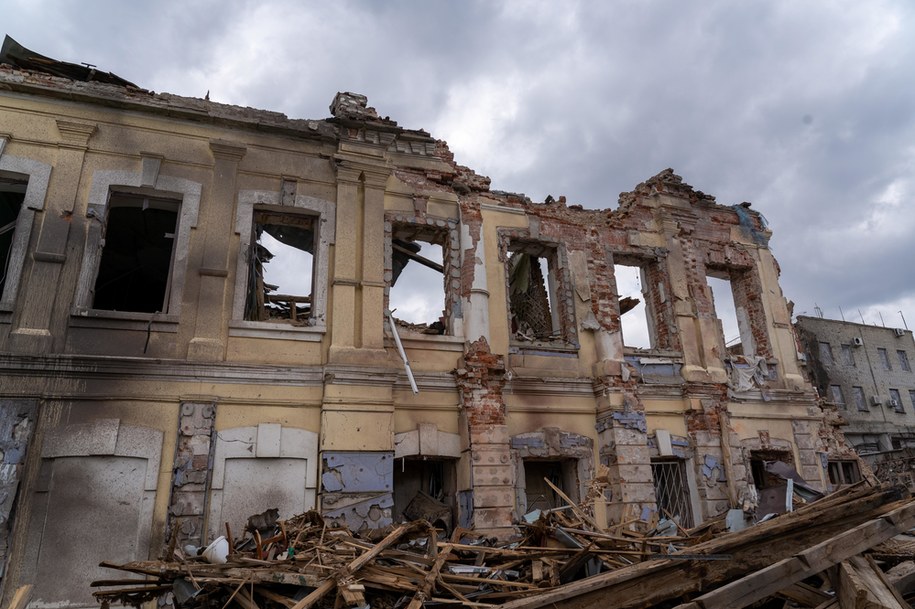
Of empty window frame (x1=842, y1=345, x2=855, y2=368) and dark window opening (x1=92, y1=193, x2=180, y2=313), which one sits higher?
empty window frame (x1=842, y1=345, x2=855, y2=368)

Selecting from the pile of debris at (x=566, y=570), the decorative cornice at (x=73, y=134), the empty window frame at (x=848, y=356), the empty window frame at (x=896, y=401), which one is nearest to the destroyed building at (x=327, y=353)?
the decorative cornice at (x=73, y=134)

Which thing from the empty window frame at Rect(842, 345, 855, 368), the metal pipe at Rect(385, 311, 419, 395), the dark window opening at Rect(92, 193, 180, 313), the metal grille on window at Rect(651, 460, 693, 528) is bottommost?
the metal grille on window at Rect(651, 460, 693, 528)

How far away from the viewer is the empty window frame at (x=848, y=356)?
36.7 metres

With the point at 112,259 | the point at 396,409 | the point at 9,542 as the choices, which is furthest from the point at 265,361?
the point at 112,259


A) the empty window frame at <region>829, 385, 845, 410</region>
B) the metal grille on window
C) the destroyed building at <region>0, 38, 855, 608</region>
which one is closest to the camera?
the destroyed building at <region>0, 38, 855, 608</region>

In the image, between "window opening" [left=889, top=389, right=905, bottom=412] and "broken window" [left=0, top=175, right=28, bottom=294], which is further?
"window opening" [left=889, top=389, right=905, bottom=412]

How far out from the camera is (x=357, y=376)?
814cm

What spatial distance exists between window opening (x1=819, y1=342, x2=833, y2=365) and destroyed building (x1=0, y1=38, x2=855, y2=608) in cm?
2910

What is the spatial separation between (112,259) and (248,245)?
5876 millimetres

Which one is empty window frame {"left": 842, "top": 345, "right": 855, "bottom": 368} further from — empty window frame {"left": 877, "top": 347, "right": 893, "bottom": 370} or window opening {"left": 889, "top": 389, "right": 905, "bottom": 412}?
window opening {"left": 889, "top": 389, "right": 905, "bottom": 412}

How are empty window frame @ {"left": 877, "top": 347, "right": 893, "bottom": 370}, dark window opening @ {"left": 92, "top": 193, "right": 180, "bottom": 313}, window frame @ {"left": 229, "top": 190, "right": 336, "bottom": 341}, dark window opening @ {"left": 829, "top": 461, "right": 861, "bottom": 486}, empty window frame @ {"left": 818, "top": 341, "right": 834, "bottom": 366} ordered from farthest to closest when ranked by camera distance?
empty window frame @ {"left": 877, "top": 347, "right": 893, "bottom": 370}
empty window frame @ {"left": 818, "top": 341, "right": 834, "bottom": 366}
dark window opening @ {"left": 829, "top": 461, "right": 861, "bottom": 486}
dark window opening @ {"left": 92, "top": 193, "right": 180, "bottom": 313}
window frame @ {"left": 229, "top": 190, "right": 336, "bottom": 341}

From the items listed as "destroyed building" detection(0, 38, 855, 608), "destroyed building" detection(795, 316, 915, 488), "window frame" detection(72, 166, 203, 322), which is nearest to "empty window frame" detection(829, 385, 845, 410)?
"destroyed building" detection(795, 316, 915, 488)

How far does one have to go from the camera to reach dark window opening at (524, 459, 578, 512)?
365 inches

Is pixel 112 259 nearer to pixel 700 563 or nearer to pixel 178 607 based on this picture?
pixel 178 607
